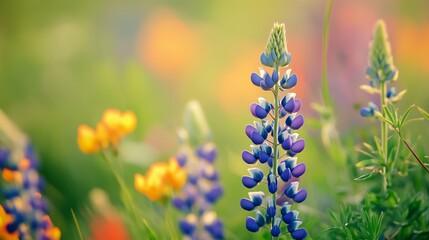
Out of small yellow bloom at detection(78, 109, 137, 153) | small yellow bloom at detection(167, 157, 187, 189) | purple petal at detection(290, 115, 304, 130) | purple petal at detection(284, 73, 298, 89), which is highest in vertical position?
purple petal at detection(284, 73, 298, 89)

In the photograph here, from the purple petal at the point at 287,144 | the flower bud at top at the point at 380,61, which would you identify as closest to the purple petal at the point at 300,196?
the purple petal at the point at 287,144

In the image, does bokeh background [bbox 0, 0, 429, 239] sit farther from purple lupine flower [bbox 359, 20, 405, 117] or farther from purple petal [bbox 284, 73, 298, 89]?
purple petal [bbox 284, 73, 298, 89]

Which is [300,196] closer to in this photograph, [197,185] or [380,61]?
[380,61]

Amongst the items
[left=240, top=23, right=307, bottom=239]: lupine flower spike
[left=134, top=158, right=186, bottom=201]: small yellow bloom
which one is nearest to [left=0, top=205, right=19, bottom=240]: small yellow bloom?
[left=134, top=158, right=186, bottom=201]: small yellow bloom

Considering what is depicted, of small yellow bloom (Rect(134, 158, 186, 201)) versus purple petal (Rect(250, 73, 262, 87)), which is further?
small yellow bloom (Rect(134, 158, 186, 201))

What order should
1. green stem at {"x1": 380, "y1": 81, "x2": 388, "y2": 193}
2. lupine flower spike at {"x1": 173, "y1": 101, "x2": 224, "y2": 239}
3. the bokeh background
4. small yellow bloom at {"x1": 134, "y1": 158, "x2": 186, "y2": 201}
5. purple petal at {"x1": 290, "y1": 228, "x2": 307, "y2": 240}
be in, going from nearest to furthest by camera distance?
purple petal at {"x1": 290, "y1": 228, "x2": 307, "y2": 240} → green stem at {"x1": 380, "y1": 81, "x2": 388, "y2": 193} → small yellow bloom at {"x1": 134, "y1": 158, "x2": 186, "y2": 201} → lupine flower spike at {"x1": 173, "y1": 101, "x2": 224, "y2": 239} → the bokeh background

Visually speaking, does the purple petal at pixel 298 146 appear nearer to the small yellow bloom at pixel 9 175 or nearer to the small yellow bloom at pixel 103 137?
the small yellow bloom at pixel 103 137

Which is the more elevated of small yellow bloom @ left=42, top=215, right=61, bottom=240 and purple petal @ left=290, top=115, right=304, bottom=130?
purple petal @ left=290, top=115, right=304, bottom=130
